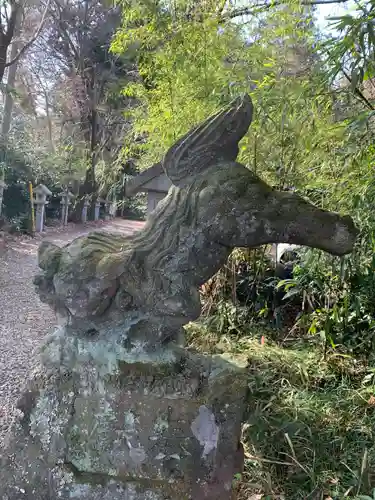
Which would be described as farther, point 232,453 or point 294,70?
point 294,70

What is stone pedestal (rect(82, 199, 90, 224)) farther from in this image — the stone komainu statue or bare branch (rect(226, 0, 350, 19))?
the stone komainu statue

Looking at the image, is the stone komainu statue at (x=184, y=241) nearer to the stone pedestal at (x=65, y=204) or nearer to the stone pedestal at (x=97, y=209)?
the stone pedestal at (x=65, y=204)

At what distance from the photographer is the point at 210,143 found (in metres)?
1.28

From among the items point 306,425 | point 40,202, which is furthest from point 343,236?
point 40,202

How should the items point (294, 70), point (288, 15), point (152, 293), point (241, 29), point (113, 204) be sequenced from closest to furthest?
point (152, 293) < point (294, 70) < point (288, 15) < point (241, 29) < point (113, 204)

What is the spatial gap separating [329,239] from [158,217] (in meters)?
0.50

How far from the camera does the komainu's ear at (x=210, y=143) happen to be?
1275mm

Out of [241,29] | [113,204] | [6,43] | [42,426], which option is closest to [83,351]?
[42,426]

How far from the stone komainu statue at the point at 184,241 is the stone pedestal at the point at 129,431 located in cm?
12

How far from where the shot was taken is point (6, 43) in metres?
6.78

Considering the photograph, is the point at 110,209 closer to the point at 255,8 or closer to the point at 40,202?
the point at 40,202

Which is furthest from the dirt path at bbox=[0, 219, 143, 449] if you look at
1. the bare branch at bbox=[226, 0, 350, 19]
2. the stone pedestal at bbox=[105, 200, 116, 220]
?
the stone pedestal at bbox=[105, 200, 116, 220]

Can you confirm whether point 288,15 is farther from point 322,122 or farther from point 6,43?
point 6,43

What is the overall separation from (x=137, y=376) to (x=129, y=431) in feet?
0.57
